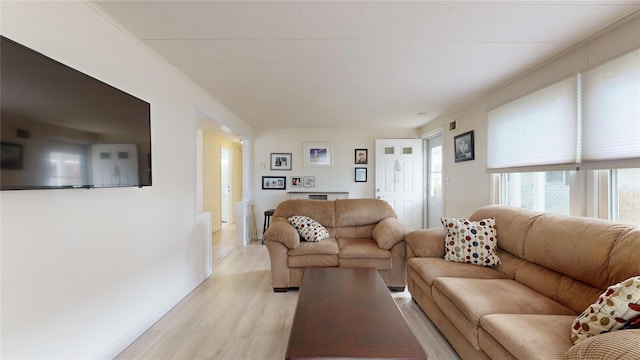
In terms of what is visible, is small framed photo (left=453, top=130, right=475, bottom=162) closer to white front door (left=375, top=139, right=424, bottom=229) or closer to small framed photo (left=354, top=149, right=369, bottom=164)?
white front door (left=375, top=139, right=424, bottom=229)

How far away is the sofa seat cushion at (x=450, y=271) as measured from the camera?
204 cm

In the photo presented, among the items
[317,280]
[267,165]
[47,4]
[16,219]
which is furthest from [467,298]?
[267,165]

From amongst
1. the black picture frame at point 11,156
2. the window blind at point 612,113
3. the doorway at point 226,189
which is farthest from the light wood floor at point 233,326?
the doorway at point 226,189

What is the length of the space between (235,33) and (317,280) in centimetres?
194

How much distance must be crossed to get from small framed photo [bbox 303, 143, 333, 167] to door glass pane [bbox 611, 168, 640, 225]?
4064 millimetres

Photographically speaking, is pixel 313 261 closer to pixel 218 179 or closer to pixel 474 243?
pixel 474 243

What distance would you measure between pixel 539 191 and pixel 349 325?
250cm

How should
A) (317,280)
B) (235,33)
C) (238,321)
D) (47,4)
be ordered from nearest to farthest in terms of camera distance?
(47,4) → (235,33) → (317,280) → (238,321)

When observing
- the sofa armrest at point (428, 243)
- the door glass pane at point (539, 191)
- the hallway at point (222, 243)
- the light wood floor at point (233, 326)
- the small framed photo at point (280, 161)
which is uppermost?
the small framed photo at point (280, 161)

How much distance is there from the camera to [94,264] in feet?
5.27

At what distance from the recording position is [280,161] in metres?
5.41

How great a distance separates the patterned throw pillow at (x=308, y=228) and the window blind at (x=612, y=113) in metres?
2.40

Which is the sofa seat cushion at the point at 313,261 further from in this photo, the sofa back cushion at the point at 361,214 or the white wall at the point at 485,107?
the white wall at the point at 485,107

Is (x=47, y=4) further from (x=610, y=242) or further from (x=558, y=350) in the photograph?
(x=610, y=242)
